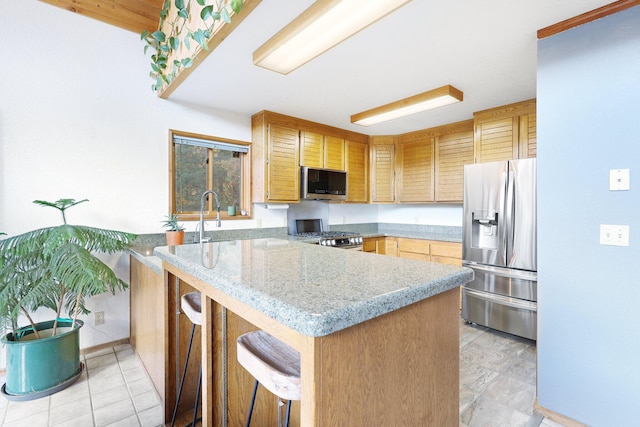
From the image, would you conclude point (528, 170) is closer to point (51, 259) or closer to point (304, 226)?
point (304, 226)

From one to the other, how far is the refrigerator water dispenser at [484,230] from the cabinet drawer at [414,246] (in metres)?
0.76

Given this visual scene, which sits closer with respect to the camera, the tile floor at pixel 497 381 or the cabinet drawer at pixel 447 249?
the tile floor at pixel 497 381

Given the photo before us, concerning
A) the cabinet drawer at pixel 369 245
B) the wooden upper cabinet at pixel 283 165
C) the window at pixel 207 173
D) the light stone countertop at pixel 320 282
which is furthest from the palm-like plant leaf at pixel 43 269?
the cabinet drawer at pixel 369 245

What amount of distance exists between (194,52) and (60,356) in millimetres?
2231

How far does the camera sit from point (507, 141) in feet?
9.96

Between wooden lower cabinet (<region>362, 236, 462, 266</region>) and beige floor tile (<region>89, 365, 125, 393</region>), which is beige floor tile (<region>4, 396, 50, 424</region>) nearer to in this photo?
beige floor tile (<region>89, 365, 125, 393</region>)

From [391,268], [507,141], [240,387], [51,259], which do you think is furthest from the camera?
[507,141]

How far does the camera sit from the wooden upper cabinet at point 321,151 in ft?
12.1

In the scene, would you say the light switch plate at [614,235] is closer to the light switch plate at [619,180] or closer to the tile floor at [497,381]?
the light switch plate at [619,180]

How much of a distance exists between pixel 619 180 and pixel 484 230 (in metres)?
1.42

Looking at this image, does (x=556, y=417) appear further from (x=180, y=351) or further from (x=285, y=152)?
(x=285, y=152)

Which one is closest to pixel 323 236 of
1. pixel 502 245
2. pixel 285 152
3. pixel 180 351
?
pixel 285 152

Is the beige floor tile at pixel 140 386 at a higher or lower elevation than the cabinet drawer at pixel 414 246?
lower

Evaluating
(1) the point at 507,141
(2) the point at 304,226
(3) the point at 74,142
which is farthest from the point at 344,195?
(3) the point at 74,142
